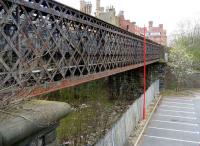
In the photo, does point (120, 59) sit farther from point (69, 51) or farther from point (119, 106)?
point (119, 106)

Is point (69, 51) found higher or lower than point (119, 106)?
higher

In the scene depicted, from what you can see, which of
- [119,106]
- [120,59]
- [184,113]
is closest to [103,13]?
[119,106]

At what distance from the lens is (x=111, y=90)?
32969 mm

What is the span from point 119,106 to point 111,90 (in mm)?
3453

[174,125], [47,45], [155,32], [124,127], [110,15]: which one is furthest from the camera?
[155,32]

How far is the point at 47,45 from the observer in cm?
765

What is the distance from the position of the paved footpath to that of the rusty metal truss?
6006 millimetres

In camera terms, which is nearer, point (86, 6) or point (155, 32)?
point (86, 6)

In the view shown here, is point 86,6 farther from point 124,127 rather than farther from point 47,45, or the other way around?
point 47,45

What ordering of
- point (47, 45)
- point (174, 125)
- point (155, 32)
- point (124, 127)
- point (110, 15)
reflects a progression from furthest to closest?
point (155, 32)
point (110, 15)
point (174, 125)
point (124, 127)
point (47, 45)

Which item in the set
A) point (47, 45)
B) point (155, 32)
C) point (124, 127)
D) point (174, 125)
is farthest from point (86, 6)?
point (155, 32)

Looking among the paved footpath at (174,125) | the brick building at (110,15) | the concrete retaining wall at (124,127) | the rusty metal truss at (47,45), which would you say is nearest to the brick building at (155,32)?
the brick building at (110,15)

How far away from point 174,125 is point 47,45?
15677 millimetres

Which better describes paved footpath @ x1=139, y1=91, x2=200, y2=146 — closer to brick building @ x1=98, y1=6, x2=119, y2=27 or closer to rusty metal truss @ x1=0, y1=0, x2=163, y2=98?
rusty metal truss @ x1=0, y1=0, x2=163, y2=98
